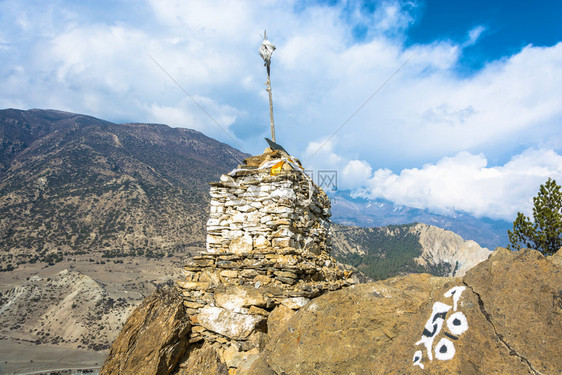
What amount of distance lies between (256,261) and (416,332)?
3.47m

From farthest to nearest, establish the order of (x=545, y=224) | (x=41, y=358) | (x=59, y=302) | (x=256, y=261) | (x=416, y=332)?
(x=59, y=302)
(x=41, y=358)
(x=545, y=224)
(x=256, y=261)
(x=416, y=332)

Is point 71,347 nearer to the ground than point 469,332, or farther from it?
nearer to the ground

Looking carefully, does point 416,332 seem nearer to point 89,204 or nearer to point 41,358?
point 41,358

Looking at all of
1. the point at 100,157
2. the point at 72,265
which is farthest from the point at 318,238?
the point at 100,157

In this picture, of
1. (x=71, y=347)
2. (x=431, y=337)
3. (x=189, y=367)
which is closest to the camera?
(x=431, y=337)

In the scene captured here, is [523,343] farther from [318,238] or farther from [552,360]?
[318,238]

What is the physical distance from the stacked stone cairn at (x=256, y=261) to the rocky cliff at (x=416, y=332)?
278 mm

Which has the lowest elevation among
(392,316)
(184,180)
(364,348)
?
(364,348)

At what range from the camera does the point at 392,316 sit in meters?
4.12

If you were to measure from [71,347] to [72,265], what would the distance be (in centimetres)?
3398

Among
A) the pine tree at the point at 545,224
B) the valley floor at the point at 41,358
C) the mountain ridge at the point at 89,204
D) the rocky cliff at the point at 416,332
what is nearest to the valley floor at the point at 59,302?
the valley floor at the point at 41,358

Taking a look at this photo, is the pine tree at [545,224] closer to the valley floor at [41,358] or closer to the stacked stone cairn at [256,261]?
the stacked stone cairn at [256,261]

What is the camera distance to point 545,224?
15047 millimetres

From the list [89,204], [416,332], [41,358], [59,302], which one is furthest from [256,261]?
[89,204]
